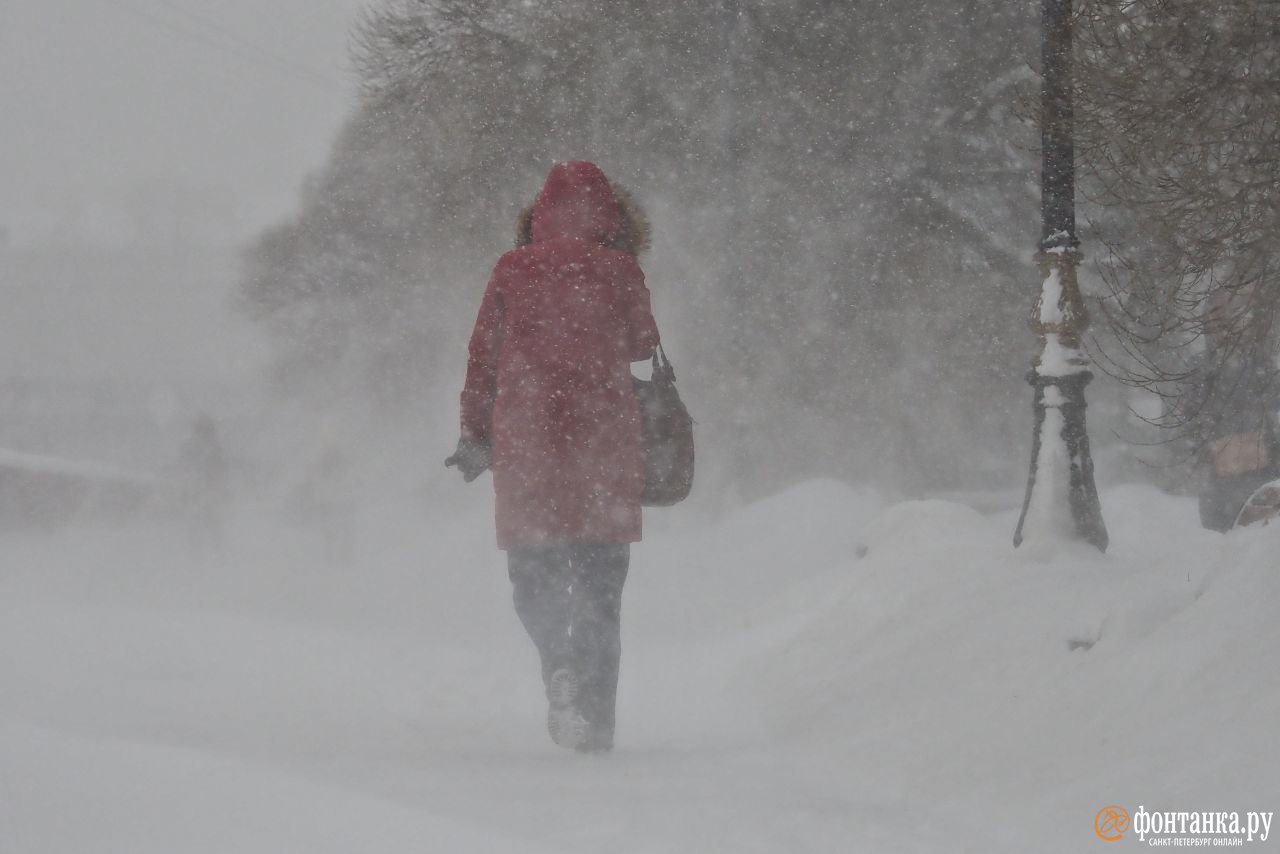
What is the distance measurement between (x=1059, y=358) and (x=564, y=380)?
8.93 ft

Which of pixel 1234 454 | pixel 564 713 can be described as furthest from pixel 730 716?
pixel 1234 454

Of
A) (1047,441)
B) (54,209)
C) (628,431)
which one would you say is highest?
(54,209)

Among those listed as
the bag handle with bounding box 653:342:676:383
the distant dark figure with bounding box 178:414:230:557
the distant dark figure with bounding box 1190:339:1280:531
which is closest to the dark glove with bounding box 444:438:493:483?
the bag handle with bounding box 653:342:676:383

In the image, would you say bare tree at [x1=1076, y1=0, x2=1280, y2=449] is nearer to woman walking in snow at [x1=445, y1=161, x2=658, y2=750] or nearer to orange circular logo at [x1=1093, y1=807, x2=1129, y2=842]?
woman walking in snow at [x1=445, y1=161, x2=658, y2=750]

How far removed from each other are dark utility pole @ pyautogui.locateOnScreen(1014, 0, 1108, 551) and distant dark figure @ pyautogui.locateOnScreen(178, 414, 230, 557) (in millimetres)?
10987

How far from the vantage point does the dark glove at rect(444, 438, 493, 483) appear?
4.18 m


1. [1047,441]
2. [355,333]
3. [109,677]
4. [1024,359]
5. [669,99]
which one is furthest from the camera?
[355,333]

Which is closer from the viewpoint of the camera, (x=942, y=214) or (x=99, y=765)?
(x=99, y=765)

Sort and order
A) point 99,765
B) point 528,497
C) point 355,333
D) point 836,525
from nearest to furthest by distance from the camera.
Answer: point 99,765, point 528,497, point 836,525, point 355,333

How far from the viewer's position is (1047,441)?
5672 millimetres

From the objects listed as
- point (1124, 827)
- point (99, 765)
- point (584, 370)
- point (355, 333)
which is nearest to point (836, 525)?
point (584, 370)

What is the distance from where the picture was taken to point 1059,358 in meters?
5.72

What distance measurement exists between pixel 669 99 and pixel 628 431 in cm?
962

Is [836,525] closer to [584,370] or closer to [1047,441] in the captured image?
[1047,441]
